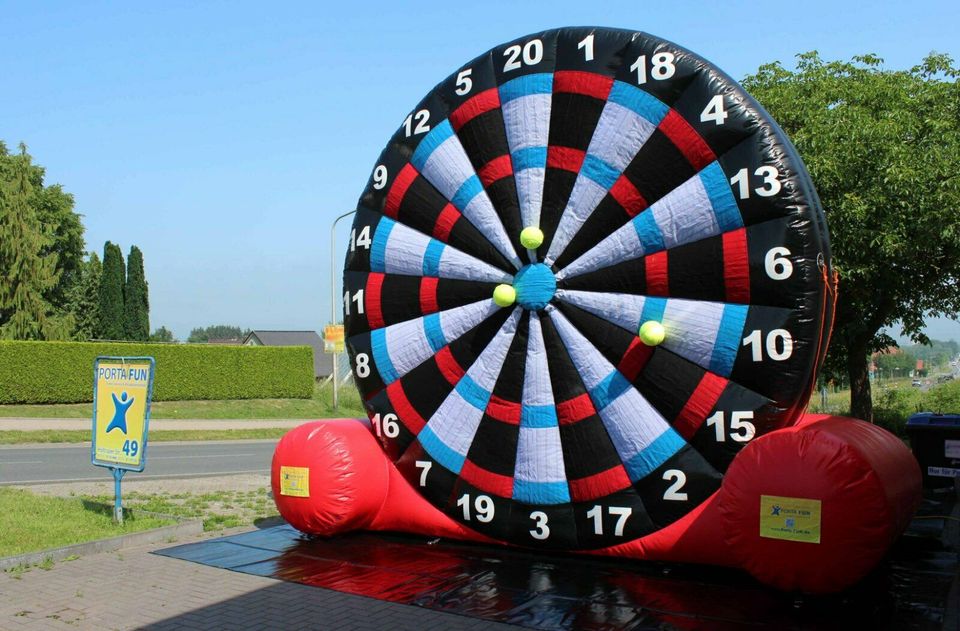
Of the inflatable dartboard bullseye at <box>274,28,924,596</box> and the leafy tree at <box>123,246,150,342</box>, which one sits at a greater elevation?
the leafy tree at <box>123,246,150,342</box>

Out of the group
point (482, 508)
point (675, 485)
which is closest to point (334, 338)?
point (482, 508)

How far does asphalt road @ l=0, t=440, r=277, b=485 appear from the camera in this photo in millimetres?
13211

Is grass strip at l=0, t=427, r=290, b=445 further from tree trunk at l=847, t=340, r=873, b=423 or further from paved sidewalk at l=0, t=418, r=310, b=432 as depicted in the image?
tree trunk at l=847, t=340, r=873, b=423

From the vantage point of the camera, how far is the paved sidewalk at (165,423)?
71.9 ft

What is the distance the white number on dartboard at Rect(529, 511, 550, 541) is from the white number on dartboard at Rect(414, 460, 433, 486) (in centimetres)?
107

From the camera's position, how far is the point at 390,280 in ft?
24.6

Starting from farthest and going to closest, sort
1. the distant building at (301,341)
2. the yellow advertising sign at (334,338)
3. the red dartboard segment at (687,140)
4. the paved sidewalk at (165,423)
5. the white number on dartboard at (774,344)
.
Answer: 1. the distant building at (301,341)
2. the yellow advertising sign at (334,338)
3. the paved sidewalk at (165,423)
4. the red dartboard segment at (687,140)
5. the white number on dartboard at (774,344)

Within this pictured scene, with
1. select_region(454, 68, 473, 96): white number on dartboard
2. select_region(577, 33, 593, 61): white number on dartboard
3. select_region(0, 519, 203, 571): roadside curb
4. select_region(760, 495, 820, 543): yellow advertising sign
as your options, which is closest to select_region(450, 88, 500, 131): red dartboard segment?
select_region(454, 68, 473, 96): white number on dartboard

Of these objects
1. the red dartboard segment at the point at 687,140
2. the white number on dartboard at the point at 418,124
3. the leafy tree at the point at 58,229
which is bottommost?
the red dartboard segment at the point at 687,140

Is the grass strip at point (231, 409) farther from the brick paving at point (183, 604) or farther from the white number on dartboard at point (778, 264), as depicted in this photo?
the white number on dartboard at point (778, 264)

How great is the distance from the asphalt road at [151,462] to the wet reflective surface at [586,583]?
6.73 metres

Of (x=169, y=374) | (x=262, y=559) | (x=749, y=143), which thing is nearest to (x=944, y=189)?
(x=749, y=143)

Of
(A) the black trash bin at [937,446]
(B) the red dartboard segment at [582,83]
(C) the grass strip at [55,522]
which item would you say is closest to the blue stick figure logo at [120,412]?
(C) the grass strip at [55,522]

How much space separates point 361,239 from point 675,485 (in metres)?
3.58
